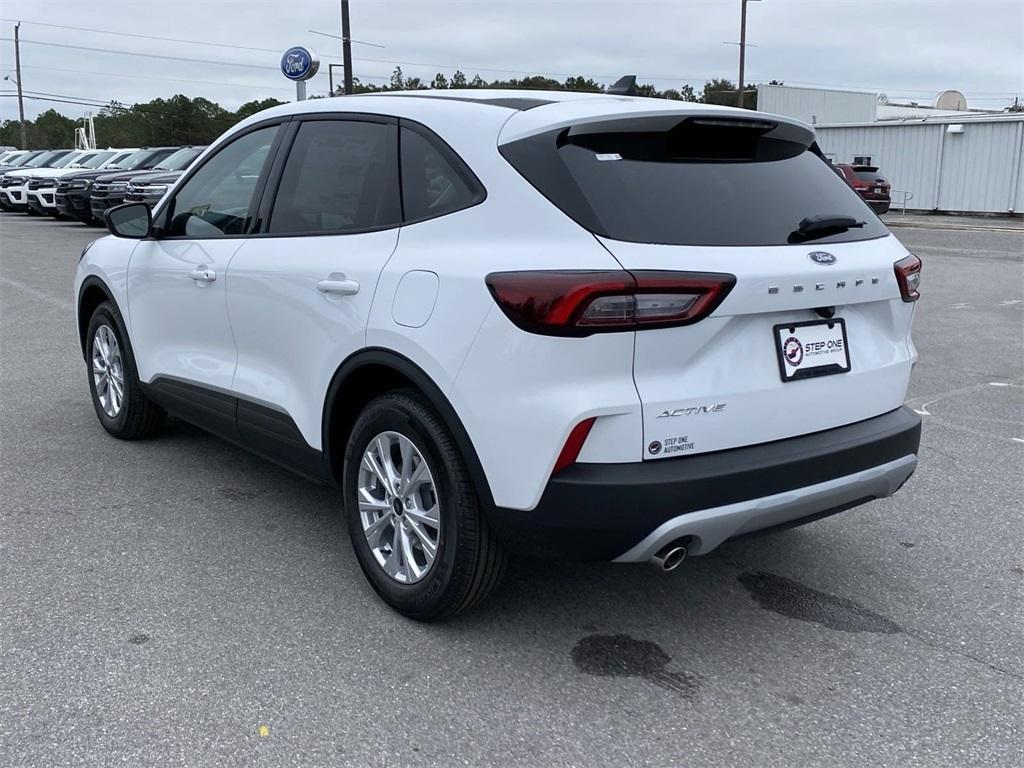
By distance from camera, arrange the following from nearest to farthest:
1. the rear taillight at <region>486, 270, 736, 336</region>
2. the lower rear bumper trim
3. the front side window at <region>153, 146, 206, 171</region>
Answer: the rear taillight at <region>486, 270, 736, 336</region> < the lower rear bumper trim < the front side window at <region>153, 146, 206, 171</region>

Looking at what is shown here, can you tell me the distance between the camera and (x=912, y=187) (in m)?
30.5

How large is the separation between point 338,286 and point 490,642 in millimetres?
1322

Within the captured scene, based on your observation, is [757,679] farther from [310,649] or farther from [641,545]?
[310,649]

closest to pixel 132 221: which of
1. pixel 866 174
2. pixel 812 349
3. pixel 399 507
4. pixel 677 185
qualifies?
pixel 399 507

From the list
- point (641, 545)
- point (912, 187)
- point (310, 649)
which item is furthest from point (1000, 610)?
point (912, 187)

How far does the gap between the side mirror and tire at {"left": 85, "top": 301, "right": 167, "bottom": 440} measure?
53cm

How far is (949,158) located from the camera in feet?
96.2

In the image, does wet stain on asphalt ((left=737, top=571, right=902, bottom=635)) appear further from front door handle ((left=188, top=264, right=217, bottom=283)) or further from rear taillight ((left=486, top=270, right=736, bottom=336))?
front door handle ((left=188, top=264, right=217, bottom=283))

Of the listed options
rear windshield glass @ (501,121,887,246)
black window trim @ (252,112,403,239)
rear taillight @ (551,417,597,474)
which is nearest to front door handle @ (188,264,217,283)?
black window trim @ (252,112,403,239)

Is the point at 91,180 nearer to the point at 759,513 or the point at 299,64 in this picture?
the point at 299,64

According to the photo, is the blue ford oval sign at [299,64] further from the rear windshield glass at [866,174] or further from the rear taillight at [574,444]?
the rear taillight at [574,444]

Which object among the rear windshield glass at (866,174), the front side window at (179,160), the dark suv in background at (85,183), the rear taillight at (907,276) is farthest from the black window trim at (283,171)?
the rear windshield glass at (866,174)

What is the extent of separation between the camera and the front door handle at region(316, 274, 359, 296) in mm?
3439

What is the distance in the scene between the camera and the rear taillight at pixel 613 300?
2.75 meters
